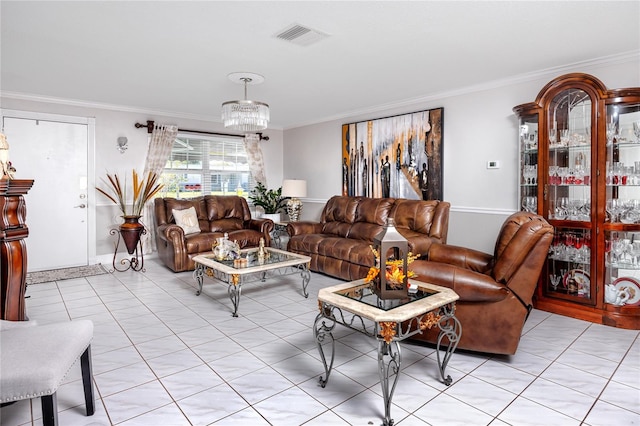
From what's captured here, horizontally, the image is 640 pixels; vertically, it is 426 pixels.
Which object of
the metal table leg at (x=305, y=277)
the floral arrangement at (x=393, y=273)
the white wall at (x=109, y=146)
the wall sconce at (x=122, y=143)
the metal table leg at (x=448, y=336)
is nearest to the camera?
the floral arrangement at (x=393, y=273)

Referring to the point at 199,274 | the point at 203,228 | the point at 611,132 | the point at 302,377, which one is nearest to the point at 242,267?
the point at 199,274

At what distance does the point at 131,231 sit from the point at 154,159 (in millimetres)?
1456

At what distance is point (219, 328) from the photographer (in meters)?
3.13

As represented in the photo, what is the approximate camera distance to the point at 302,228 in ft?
17.9

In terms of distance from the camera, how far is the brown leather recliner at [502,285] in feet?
7.43

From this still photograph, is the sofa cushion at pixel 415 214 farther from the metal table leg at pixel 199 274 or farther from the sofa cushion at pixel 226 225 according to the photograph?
the sofa cushion at pixel 226 225

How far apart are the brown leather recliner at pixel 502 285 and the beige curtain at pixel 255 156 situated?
5.10 meters

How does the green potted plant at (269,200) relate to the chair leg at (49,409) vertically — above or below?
above

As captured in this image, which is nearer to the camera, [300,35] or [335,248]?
[300,35]

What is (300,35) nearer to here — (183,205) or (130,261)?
(183,205)

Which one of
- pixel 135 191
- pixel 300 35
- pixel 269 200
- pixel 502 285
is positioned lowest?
pixel 502 285

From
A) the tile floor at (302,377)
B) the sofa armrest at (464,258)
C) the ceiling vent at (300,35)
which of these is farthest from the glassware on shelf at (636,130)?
the ceiling vent at (300,35)

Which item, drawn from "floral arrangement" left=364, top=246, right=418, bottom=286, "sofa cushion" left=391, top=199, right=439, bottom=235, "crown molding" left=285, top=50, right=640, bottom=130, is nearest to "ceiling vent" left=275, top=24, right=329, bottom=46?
"floral arrangement" left=364, top=246, right=418, bottom=286

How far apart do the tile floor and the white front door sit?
6.44 ft
